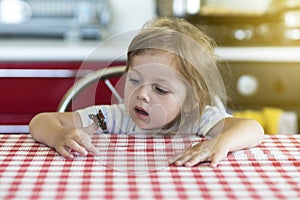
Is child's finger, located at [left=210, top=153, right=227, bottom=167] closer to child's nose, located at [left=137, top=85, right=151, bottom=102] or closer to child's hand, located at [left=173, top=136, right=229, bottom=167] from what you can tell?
child's hand, located at [left=173, top=136, right=229, bottom=167]

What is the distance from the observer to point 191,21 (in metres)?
2.73

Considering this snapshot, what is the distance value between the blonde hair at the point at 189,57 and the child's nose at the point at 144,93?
0.28ft

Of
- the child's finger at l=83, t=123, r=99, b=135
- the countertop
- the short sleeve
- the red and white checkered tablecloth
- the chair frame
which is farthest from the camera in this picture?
the countertop

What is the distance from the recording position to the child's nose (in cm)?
125

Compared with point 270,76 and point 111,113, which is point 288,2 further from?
point 111,113

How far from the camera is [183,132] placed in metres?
1.41

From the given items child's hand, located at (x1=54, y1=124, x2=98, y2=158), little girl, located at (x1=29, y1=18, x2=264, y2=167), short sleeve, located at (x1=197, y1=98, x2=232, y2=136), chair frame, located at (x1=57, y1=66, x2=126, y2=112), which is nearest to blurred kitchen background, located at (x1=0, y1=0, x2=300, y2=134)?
chair frame, located at (x1=57, y1=66, x2=126, y2=112)

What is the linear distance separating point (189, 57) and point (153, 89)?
0.36 feet

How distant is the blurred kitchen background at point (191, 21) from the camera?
8.39ft

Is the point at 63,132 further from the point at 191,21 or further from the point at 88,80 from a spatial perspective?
the point at 191,21

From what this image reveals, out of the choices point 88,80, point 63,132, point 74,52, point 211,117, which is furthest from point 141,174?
point 74,52

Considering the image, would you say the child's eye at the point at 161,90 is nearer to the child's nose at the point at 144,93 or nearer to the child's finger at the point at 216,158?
the child's nose at the point at 144,93

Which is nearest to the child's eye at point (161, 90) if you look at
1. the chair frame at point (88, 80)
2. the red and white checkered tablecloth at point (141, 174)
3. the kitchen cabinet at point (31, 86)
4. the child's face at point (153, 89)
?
the child's face at point (153, 89)

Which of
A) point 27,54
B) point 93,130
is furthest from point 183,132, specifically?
point 27,54
